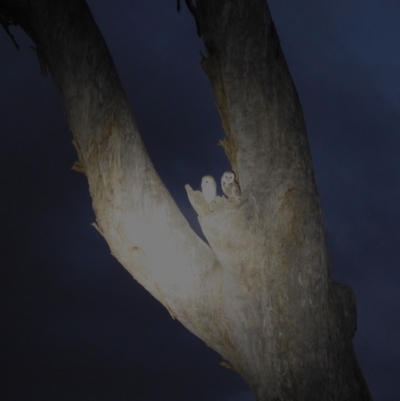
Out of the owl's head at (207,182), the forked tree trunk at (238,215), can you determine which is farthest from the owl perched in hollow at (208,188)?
the forked tree trunk at (238,215)

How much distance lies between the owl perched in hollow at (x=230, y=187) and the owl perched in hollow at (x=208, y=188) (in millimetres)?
52

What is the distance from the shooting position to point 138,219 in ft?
9.84

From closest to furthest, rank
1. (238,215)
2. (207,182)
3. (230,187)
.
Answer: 1. (238,215)
2. (230,187)
3. (207,182)

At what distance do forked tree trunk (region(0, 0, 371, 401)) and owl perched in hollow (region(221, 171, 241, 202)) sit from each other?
0.19 feet

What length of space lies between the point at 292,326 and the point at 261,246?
1.20ft

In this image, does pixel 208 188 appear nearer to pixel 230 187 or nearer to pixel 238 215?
pixel 230 187

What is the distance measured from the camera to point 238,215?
2719mm

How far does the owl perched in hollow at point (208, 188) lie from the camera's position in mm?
2914

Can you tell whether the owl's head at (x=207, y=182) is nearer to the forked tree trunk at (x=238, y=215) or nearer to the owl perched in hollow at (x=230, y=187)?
the owl perched in hollow at (x=230, y=187)

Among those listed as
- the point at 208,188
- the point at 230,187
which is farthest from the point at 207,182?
the point at 230,187

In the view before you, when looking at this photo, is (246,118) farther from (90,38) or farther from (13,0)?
(13,0)

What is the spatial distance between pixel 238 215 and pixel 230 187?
246mm

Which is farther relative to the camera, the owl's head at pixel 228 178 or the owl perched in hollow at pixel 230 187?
the owl's head at pixel 228 178

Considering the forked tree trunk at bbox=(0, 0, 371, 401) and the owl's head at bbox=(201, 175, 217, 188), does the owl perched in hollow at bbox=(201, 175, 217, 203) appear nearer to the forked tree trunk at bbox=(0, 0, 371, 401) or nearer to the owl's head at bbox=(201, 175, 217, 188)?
the owl's head at bbox=(201, 175, 217, 188)
